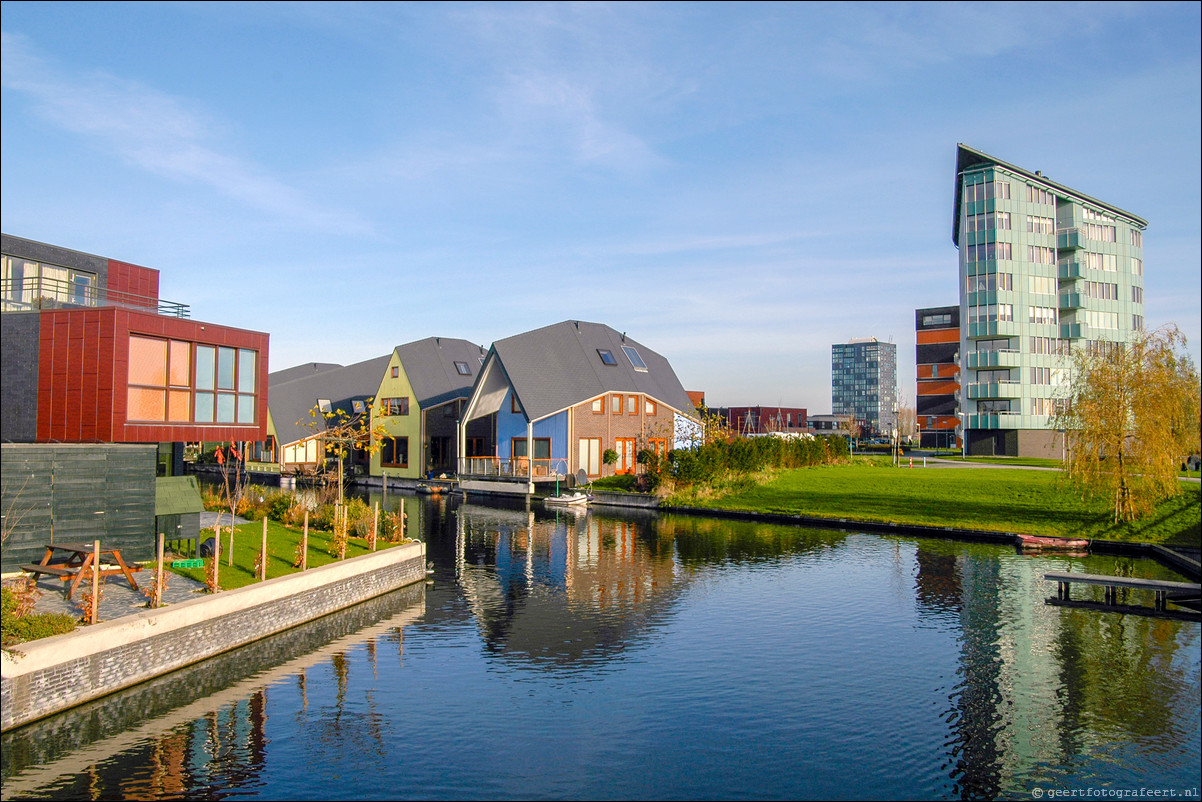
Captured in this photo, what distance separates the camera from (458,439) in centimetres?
5544

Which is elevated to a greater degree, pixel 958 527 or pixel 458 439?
pixel 458 439

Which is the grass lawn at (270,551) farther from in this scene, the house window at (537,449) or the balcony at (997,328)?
the balcony at (997,328)

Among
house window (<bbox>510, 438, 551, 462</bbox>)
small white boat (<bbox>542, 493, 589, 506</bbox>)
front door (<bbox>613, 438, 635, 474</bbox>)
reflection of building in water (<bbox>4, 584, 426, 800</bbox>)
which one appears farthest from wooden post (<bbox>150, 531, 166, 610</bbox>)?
front door (<bbox>613, 438, 635, 474</bbox>)

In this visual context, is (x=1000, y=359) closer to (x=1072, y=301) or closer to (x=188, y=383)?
(x=1072, y=301)

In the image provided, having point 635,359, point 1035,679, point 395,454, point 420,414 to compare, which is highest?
point 635,359

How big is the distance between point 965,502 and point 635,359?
1093 inches

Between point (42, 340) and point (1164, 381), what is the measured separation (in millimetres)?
35434

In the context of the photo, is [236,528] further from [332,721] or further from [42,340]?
[332,721]

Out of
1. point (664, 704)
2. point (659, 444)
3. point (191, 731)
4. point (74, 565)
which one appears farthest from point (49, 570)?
point (659, 444)

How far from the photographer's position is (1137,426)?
1214 inches

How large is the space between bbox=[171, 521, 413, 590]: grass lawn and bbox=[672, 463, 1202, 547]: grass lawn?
22.2 m

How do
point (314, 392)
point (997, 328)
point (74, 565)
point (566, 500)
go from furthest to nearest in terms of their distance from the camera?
point (314, 392)
point (997, 328)
point (566, 500)
point (74, 565)

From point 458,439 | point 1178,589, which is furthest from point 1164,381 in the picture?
point 458,439

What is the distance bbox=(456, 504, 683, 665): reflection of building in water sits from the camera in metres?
18.2
